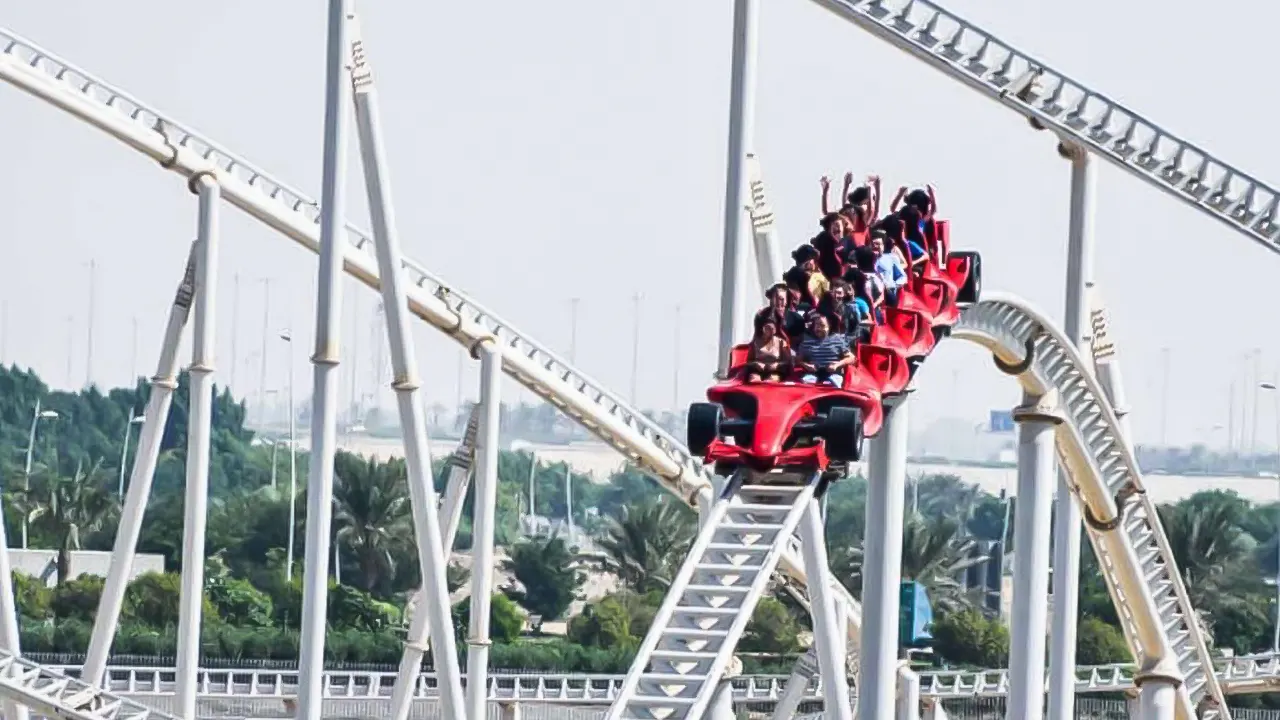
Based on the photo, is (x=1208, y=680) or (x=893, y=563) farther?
(x=1208, y=680)

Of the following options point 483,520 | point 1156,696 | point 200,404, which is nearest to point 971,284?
point 1156,696

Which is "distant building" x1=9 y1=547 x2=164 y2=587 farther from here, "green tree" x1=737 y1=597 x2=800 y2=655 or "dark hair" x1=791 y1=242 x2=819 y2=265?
"dark hair" x1=791 y1=242 x2=819 y2=265

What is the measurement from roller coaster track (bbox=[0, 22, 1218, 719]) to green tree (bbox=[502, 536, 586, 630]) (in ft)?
160

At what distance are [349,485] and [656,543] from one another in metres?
6.97

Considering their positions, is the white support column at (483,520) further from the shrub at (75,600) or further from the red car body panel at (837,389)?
the shrub at (75,600)

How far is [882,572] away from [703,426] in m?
1.66

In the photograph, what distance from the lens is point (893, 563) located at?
60.4 feet

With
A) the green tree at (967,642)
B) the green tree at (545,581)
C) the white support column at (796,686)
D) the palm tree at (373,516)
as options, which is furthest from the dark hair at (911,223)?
the green tree at (545,581)

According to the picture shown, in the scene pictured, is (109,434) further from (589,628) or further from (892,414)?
(892,414)

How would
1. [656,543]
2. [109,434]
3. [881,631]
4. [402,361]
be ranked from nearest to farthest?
[881,631], [402,361], [656,543], [109,434]

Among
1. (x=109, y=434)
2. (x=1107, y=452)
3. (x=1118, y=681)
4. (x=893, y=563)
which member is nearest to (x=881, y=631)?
(x=893, y=563)

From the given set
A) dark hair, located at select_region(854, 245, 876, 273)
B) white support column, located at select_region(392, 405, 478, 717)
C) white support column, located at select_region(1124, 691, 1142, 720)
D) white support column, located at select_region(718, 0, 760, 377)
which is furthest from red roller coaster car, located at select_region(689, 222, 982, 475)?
white support column, located at select_region(392, 405, 478, 717)

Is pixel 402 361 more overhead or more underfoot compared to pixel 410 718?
more overhead

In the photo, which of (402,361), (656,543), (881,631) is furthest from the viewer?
(656,543)
